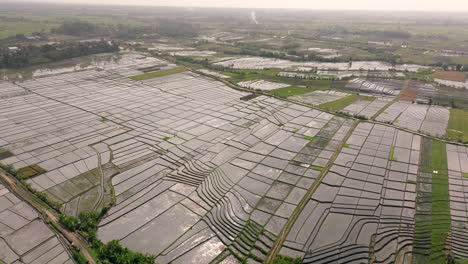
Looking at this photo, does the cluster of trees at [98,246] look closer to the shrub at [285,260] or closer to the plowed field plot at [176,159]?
the plowed field plot at [176,159]

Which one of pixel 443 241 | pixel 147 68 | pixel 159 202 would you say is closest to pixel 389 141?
pixel 443 241

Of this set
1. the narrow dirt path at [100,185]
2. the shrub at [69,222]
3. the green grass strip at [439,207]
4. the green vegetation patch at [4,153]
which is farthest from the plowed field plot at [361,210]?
the green vegetation patch at [4,153]

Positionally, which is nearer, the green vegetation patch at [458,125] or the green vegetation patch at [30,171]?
the green vegetation patch at [30,171]

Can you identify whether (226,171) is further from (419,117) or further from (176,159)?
(419,117)

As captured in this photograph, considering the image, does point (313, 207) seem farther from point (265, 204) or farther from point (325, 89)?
point (325, 89)

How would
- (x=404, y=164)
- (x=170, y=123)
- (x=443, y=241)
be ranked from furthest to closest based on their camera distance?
(x=170, y=123), (x=404, y=164), (x=443, y=241)

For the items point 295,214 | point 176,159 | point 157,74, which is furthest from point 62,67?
point 295,214
